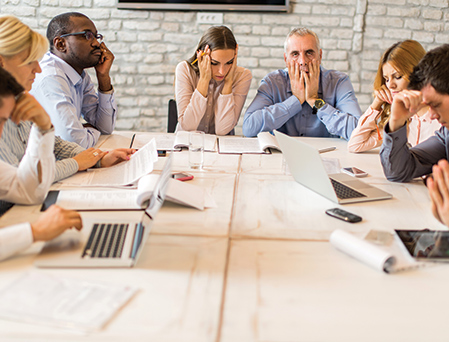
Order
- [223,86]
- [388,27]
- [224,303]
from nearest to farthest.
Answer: [224,303] → [223,86] → [388,27]

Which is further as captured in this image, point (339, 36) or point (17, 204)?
point (339, 36)

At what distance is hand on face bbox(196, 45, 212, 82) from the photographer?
2627 millimetres

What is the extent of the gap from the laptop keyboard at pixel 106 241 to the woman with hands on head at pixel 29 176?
0.06 meters

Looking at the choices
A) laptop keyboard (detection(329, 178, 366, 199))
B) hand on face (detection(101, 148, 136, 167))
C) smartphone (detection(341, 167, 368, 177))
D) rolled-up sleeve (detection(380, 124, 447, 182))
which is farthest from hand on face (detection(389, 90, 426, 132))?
hand on face (detection(101, 148, 136, 167))

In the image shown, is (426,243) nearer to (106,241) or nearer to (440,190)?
(440,190)

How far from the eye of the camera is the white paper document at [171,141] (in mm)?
2172

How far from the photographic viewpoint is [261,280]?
98 cm

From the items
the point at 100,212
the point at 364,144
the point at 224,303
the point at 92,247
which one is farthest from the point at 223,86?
the point at 224,303

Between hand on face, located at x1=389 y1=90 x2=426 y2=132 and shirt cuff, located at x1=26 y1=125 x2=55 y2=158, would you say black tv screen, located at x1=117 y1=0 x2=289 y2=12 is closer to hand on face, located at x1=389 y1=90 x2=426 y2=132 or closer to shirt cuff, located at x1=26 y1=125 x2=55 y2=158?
hand on face, located at x1=389 y1=90 x2=426 y2=132

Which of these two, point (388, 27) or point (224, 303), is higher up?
point (388, 27)

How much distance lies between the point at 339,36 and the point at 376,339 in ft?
12.0

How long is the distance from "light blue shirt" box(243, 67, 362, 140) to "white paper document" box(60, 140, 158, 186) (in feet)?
2.92

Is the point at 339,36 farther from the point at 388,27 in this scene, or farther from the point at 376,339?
the point at 376,339

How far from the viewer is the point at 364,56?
4.09m
